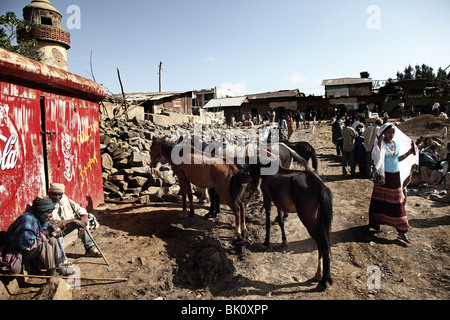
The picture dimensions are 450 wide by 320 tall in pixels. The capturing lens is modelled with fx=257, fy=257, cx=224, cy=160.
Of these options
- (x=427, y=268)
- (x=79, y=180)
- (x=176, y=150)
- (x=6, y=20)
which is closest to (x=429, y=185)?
(x=427, y=268)

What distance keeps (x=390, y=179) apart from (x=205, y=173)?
362 cm

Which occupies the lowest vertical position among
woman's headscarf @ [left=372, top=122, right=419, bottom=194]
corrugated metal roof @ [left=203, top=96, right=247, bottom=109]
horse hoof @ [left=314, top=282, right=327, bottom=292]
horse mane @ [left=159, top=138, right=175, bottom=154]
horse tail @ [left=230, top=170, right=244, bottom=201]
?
horse hoof @ [left=314, top=282, right=327, bottom=292]

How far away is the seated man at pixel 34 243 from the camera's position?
10.3 feet

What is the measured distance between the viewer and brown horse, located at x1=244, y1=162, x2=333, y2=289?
3572 millimetres

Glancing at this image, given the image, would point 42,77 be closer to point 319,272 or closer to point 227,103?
point 319,272

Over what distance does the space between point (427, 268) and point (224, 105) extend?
110 ft

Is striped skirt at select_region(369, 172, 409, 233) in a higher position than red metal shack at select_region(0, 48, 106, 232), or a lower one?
A: lower

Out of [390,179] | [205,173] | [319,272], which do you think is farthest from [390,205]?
[205,173]

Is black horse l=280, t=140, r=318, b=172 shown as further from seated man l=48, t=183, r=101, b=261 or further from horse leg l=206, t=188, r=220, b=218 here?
seated man l=48, t=183, r=101, b=261

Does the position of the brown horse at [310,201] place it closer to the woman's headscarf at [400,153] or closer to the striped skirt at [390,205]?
the woman's headscarf at [400,153]

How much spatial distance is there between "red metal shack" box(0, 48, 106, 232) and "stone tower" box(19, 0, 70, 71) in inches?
538

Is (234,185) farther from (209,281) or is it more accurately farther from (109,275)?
(109,275)

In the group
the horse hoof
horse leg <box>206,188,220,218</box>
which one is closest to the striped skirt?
the horse hoof

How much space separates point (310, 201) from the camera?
3793mm
